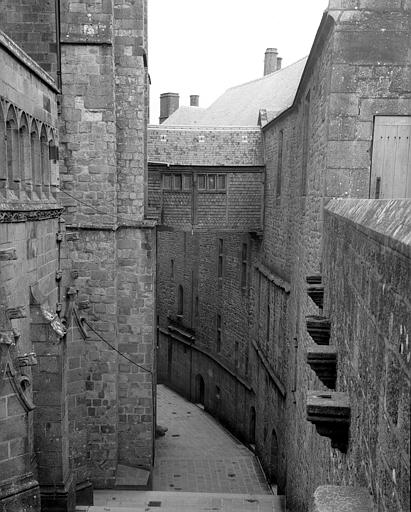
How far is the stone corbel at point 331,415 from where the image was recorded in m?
4.47

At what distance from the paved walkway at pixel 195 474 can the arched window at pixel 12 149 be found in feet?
20.4

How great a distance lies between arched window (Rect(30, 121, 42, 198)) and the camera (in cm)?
920

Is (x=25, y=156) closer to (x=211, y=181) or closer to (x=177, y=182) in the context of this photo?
(x=177, y=182)

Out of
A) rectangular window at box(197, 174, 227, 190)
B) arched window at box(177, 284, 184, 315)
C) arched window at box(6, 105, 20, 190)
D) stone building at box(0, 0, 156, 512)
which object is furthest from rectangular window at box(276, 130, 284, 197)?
arched window at box(177, 284, 184, 315)

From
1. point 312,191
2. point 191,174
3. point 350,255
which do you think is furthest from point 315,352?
point 191,174

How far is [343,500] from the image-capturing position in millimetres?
3590

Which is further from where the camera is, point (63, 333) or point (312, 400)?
point (63, 333)

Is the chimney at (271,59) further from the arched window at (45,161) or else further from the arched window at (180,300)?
the arched window at (45,161)

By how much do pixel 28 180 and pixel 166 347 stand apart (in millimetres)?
19154

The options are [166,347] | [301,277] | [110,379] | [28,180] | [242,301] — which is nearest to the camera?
[28,180]

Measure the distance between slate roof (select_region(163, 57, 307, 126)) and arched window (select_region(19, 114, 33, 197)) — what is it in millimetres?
11703

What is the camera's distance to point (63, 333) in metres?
9.43

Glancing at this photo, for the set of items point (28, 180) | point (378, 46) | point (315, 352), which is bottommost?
point (315, 352)

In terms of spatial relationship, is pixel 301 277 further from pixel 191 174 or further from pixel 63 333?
pixel 191 174
